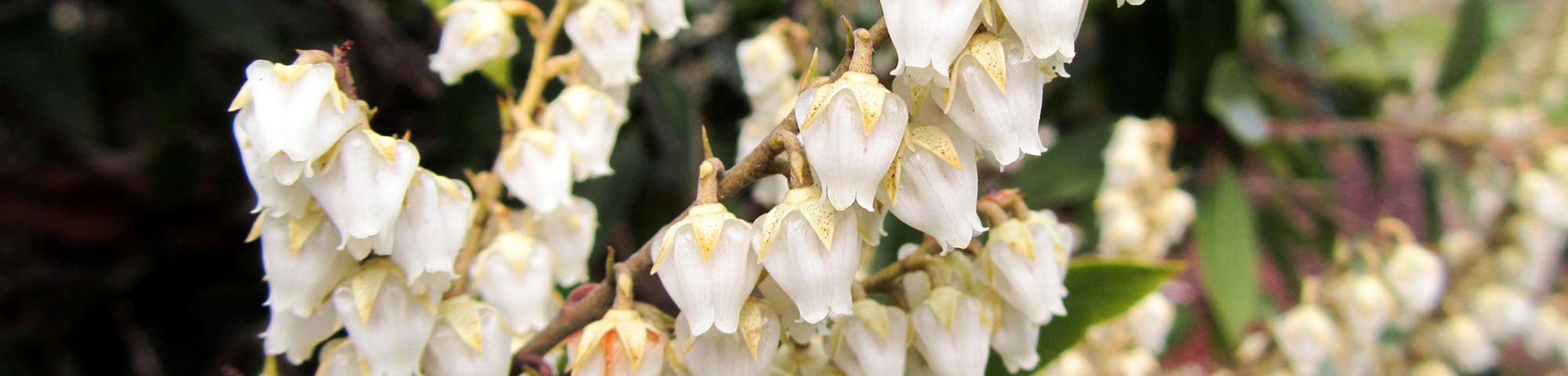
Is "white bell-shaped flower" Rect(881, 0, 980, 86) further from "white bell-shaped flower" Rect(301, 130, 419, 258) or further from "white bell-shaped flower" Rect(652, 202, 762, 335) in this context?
"white bell-shaped flower" Rect(301, 130, 419, 258)

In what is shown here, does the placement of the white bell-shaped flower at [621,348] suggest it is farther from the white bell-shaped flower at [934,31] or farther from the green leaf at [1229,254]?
the green leaf at [1229,254]

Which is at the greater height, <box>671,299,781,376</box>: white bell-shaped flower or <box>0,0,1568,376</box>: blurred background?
<box>671,299,781,376</box>: white bell-shaped flower

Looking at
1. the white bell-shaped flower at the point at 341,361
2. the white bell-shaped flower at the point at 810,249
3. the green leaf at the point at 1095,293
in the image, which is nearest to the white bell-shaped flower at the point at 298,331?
the white bell-shaped flower at the point at 341,361

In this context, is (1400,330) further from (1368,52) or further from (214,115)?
(214,115)

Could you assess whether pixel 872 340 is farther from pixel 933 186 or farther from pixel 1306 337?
pixel 1306 337

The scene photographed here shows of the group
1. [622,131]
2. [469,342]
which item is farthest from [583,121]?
[622,131]

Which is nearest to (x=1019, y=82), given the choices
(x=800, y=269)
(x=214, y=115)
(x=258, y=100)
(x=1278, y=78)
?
(x=800, y=269)

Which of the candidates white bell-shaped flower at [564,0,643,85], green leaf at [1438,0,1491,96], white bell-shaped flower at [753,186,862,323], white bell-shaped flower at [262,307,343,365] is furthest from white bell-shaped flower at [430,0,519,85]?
green leaf at [1438,0,1491,96]
